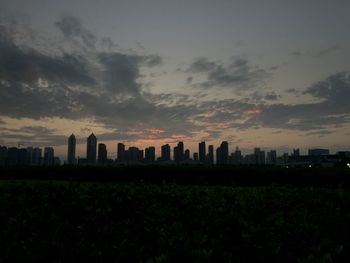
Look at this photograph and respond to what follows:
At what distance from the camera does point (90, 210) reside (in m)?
4.77

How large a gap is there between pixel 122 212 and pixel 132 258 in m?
1.67

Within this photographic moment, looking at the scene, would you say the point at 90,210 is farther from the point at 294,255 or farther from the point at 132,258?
the point at 294,255

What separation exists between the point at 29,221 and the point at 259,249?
2345mm

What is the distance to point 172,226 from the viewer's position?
385 cm

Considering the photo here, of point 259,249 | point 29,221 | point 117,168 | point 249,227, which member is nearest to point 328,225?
point 249,227

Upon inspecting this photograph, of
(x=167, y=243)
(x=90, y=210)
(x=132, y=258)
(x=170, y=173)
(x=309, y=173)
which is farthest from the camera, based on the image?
(x=170, y=173)

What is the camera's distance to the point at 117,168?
35.1 metres

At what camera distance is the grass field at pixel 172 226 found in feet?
10.7

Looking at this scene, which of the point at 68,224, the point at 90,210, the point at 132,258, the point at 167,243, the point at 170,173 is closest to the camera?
the point at 132,258

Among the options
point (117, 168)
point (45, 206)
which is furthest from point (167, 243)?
point (117, 168)

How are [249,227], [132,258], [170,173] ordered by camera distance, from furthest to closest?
[170,173] → [249,227] → [132,258]

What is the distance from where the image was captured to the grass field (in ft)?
10.7

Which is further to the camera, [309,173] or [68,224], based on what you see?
[309,173]

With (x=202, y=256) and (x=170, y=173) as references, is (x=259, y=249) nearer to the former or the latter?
(x=202, y=256)
